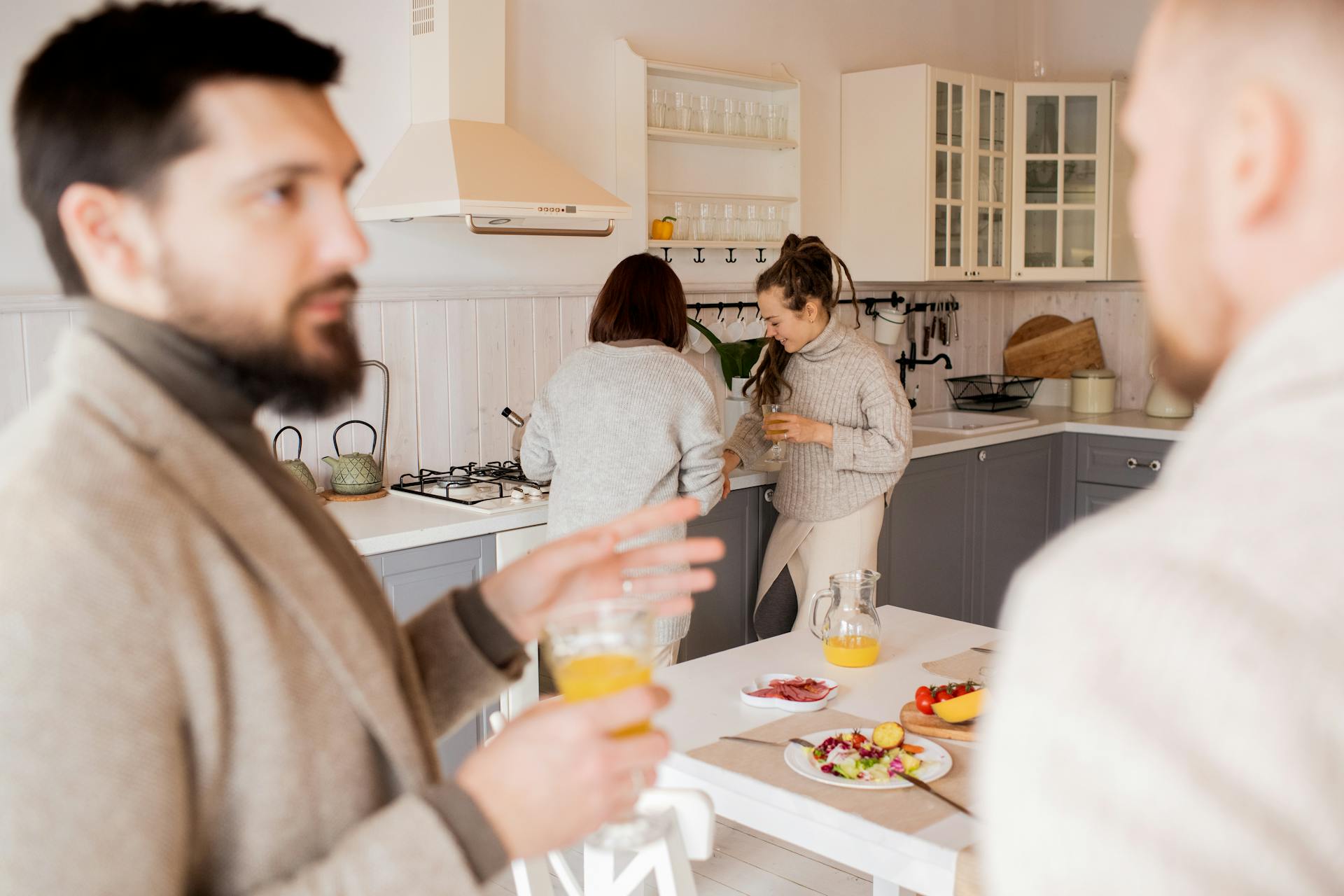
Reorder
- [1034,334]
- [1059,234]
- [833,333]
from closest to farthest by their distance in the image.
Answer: [833,333], [1059,234], [1034,334]

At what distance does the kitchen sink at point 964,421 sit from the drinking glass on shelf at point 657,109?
1.56 metres

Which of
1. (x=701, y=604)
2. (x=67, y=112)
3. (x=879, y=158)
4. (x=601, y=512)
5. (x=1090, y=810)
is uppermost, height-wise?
(x=879, y=158)

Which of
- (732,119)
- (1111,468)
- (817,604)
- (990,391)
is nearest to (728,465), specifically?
(817,604)

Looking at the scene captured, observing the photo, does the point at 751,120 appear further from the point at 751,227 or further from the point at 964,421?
the point at 964,421

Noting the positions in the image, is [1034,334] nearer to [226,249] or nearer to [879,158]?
[879,158]

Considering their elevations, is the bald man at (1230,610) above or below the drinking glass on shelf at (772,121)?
below

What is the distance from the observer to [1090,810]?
49cm

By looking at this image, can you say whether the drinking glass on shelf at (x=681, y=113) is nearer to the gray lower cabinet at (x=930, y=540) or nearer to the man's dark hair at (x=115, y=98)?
the gray lower cabinet at (x=930, y=540)

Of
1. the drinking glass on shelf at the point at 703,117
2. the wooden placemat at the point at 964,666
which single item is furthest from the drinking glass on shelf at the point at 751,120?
the wooden placemat at the point at 964,666

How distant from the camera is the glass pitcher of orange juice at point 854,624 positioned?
2.17 meters

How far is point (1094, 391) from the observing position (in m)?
5.23

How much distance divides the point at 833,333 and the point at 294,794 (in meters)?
2.79

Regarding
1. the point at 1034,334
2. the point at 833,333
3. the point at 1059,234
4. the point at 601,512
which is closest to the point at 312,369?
the point at 601,512

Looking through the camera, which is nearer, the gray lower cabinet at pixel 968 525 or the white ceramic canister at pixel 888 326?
the gray lower cabinet at pixel 968 525
